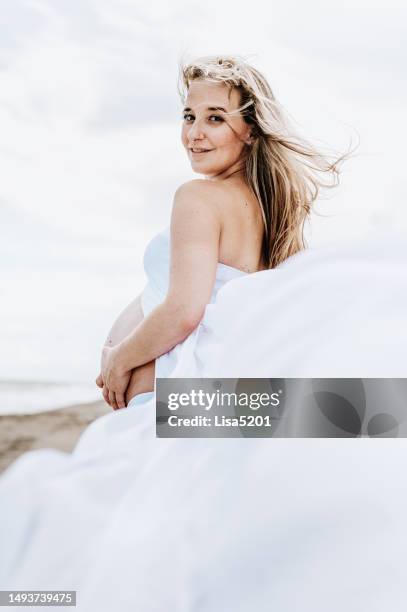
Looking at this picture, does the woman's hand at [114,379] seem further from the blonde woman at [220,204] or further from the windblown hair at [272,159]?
the windblown hair at [272,159]

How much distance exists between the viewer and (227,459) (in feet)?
3.28

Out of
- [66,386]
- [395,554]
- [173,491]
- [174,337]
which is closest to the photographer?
[395,554]

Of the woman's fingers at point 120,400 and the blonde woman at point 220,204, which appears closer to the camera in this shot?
the blonde woman at point 220,204

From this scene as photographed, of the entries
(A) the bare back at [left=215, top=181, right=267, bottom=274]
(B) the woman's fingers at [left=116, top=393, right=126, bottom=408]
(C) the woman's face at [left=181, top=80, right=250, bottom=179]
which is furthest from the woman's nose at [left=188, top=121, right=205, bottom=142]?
(B) the woman's fingers at [left=116, top=393, right=126, bottom=408]

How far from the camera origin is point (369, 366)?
1019 mm

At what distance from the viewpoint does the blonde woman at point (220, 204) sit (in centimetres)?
124

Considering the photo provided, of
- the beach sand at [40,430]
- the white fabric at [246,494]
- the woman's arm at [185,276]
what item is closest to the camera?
the white fabric at [246,494]

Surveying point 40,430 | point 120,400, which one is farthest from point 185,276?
point 40,430

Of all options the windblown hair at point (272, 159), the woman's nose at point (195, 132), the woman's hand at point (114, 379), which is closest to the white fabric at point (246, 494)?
the woman's hand at point (114, 379)

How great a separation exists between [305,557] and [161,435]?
0.96 ft

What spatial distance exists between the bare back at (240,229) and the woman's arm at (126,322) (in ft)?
0.80

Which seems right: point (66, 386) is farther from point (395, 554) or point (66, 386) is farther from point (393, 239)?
point (395, 554)

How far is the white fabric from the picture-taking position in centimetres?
91

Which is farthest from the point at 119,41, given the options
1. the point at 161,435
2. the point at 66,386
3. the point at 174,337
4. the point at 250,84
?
the point at 66,386
